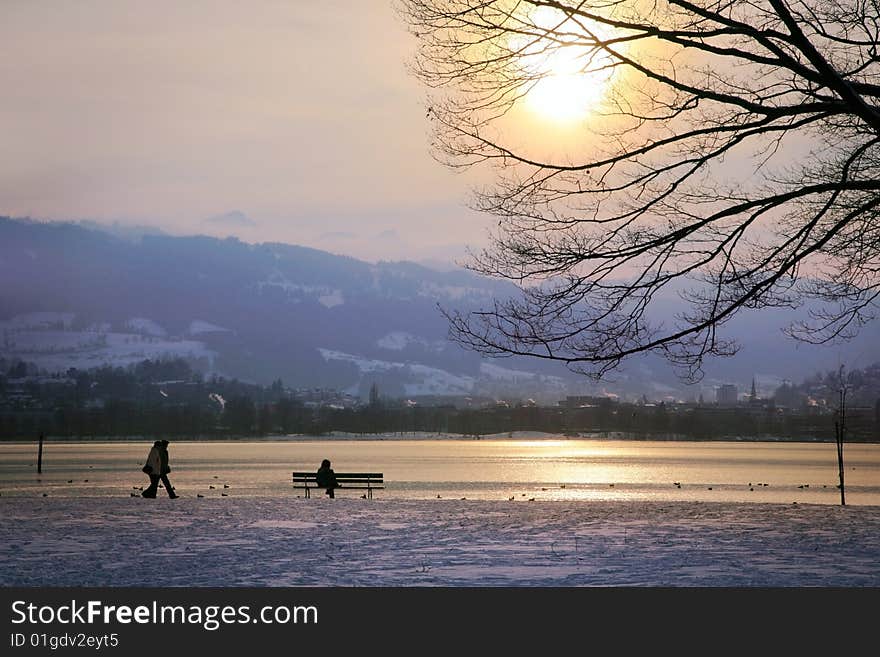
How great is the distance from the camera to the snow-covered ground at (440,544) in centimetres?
1328

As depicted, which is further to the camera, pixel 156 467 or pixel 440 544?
pixel 156 467

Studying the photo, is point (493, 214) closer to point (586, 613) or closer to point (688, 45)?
point (688, 45)

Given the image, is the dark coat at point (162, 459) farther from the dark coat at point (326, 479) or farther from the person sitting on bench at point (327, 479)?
the dark coat at point (326, 479)

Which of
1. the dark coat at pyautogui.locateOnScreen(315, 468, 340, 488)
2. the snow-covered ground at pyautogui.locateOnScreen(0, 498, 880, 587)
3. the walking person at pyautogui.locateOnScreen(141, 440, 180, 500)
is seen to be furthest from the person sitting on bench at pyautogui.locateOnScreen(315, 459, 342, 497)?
the snow-covered ground at pyautogui.locateOnScreen(0, 498, 880, 587)

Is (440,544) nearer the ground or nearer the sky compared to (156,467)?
nearer the ground

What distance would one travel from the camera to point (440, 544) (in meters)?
16.3

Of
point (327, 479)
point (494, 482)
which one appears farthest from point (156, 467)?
point (494, 482)

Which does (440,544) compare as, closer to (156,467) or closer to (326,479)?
(156,467)

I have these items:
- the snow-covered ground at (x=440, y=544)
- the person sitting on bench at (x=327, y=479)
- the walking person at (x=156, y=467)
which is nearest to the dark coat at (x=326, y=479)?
the person sitting on bench at (x=327, y=479)

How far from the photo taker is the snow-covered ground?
13281 millimetres

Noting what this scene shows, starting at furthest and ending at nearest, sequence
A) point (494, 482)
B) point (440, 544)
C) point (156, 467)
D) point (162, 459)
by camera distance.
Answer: point (494, 482) < point (162, 459) < point (156, 467) < point (440, 544)

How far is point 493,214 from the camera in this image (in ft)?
55.4

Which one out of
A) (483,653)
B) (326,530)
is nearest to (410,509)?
(326,530)

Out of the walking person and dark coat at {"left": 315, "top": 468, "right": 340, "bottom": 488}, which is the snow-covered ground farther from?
dark coat at {"left": 315, "top": 468, "right": 340, "bottom": 488}
